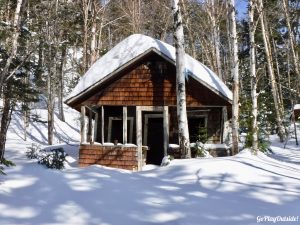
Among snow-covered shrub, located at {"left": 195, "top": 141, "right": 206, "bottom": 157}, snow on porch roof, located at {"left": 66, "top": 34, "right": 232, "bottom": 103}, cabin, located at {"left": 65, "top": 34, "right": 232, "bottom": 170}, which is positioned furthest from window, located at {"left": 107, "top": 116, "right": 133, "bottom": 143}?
snow-covered shrub, located at {"left": 195, "top": 141, "right": 206, "bottom": 157}

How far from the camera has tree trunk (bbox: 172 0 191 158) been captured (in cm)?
1246

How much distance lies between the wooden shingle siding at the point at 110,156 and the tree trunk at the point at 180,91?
8.74 ft

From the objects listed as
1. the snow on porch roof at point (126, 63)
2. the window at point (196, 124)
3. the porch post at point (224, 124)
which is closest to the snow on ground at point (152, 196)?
the snow on porch roof at point (126, 63)

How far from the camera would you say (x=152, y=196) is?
6621 mm

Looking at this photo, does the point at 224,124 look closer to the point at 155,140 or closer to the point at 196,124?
the point at 196,124

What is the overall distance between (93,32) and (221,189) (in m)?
16.3

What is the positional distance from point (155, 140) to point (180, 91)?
5.79 m

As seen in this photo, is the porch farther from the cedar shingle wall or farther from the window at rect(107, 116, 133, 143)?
the cedar shingle wall

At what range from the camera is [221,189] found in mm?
7117

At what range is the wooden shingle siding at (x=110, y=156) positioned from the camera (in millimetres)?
14461

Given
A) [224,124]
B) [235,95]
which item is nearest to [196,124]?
[224,124]

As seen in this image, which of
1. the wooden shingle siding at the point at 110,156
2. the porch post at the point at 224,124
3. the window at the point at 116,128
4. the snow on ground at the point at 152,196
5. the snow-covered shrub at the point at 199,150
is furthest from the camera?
the window at the point at 116,128

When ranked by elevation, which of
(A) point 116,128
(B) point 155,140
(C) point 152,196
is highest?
(A) point 116,128

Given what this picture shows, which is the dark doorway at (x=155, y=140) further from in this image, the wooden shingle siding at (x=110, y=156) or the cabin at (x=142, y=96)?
the wooden shingle siding at (x=110, y=156)
